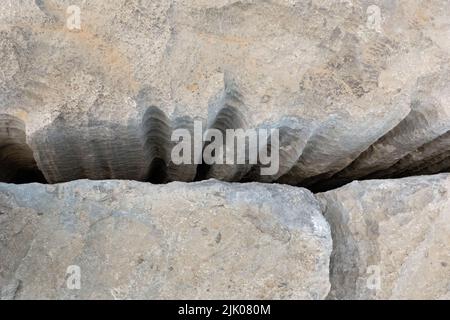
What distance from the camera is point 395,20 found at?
1.06 m

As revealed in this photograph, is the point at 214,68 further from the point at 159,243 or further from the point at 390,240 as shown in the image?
the point at 390,240

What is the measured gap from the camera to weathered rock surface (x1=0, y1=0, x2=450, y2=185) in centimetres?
100

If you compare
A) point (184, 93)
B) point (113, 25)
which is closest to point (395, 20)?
point (184, 93)

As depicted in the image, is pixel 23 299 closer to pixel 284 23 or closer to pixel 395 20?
pixel 284 23

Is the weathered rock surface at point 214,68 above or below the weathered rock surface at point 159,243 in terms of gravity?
above

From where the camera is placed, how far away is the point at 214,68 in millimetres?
1029

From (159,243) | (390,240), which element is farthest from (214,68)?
(390,240)

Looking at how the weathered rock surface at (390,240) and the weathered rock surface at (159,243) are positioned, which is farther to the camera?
the weathered rock surface at (390,240)

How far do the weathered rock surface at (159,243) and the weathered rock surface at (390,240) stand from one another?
0.08 m

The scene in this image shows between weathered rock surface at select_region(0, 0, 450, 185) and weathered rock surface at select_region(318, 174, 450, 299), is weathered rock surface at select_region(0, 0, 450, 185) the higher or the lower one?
the higher one

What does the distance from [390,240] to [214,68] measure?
0.46 meters

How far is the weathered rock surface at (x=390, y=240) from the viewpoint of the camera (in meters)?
1.03

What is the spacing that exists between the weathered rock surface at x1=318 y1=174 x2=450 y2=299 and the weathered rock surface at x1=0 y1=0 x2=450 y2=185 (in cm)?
13

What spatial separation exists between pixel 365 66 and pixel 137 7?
44 cm
